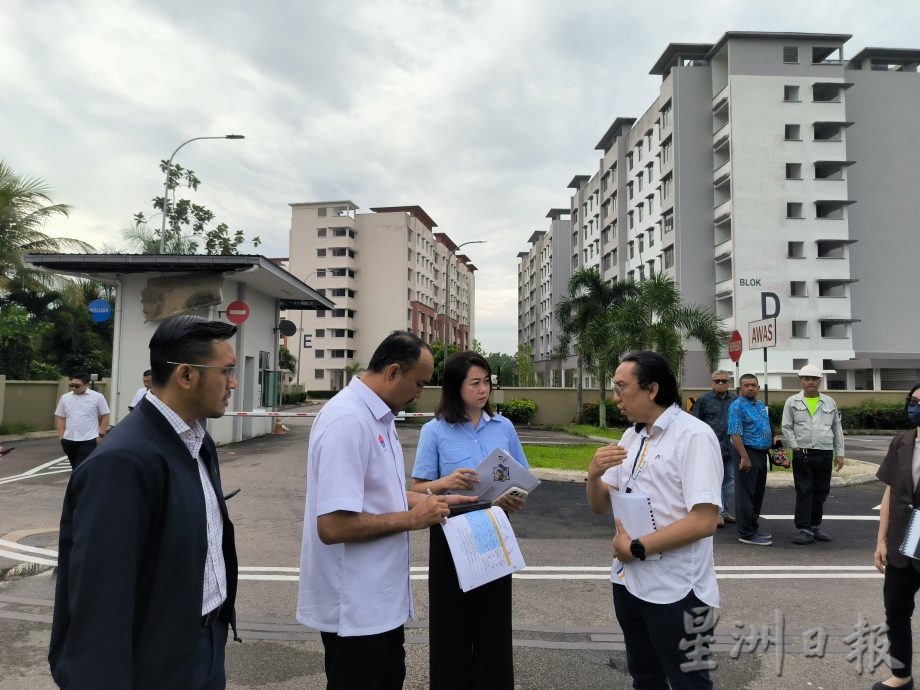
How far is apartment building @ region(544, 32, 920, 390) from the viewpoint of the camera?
39.1 metres

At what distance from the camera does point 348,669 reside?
7.48 feet

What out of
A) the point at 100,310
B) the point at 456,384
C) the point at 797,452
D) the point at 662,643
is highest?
the point at 100,310

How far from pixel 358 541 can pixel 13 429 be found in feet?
73.4

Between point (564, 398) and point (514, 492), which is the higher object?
point (514, 492)

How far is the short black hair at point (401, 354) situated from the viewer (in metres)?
2.55

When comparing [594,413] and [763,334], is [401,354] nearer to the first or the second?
[763,334]

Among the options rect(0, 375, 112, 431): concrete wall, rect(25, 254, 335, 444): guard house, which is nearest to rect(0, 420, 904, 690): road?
rect(25, 254, 335, 444): guard house

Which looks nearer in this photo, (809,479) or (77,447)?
(809,479)

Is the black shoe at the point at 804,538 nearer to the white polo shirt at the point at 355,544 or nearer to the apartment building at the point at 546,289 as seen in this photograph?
the white polo shirt at the point at 355,544

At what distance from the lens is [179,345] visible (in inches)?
77.0

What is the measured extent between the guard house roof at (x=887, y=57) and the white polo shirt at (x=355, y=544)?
5469cm

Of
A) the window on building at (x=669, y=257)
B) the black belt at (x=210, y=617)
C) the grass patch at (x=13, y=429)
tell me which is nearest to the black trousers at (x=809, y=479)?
the black belt at (x=210, y=617)

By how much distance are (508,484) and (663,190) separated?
152 feet

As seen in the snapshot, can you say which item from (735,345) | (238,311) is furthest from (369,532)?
(238,311)
